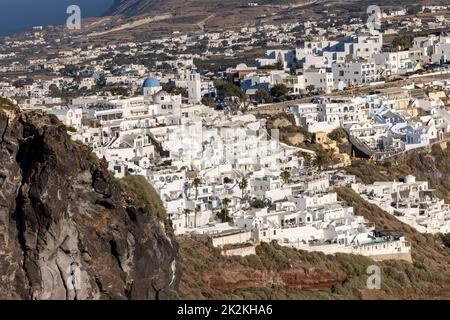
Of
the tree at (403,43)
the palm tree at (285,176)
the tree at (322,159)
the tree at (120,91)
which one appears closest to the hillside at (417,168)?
the tree at (322,159)

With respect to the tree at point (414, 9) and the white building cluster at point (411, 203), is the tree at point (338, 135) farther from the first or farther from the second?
the tree at point (414, 9)

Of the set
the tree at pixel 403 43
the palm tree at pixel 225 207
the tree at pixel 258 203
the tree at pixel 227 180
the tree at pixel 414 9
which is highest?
the tree at pixel 403 43

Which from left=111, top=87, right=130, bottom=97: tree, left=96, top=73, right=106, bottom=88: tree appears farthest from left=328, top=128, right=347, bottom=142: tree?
left=96, top=73, right=106, bottom=88: tree

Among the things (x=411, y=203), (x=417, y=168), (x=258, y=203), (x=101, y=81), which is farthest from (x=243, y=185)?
(x=101, y=81)

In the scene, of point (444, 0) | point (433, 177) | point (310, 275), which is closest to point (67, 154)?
point (310, 275)

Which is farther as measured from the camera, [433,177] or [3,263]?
[433,177]

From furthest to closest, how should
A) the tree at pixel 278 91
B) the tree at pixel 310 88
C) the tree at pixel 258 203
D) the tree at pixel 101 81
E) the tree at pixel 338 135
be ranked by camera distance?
the tree at pixel 101 81 → the tree at pixel 310 88 → the tree at pixel 278 91 → the tree at pixel 338 135 → the tree at pixel 258 203
